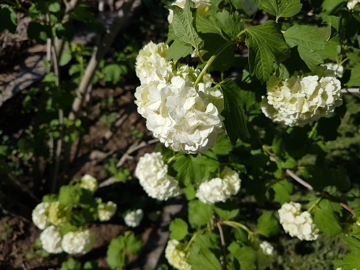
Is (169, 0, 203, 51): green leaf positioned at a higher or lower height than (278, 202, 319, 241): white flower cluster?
higher

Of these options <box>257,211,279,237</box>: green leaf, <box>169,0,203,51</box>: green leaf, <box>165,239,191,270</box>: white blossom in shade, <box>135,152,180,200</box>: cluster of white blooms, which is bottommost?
<box>257,211,279,237</box>: green leaf

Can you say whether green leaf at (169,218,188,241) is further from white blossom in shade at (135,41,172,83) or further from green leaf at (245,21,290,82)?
green leaf at (245,21,290,82)

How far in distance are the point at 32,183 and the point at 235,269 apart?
7.15 ft

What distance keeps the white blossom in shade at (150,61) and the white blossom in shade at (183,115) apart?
9.2 inches

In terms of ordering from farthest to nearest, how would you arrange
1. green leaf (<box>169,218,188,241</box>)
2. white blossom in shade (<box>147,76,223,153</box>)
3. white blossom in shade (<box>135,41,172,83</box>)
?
green leaf (<box>169,218,188,241</box>)
white blossom in shade (<box>135,41,172,83</box>)
white blossom in shade (<box>147,76,223,153</box>)

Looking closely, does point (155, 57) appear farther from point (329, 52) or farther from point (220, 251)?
point (220, 251)

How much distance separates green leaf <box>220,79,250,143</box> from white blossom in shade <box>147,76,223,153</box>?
32 mm

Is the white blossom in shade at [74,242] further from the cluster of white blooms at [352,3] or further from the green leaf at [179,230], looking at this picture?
the cluster of white blooms at [352,3]

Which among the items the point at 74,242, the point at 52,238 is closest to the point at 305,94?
the point at 74,242

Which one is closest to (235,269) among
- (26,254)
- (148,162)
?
(148,162)

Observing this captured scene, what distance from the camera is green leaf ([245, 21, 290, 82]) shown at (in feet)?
2.73

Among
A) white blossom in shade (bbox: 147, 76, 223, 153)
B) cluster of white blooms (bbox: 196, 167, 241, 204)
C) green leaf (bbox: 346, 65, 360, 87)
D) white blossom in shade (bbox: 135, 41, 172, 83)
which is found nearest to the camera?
white blossom in shade (bbox: 147, 76, 223, 153)

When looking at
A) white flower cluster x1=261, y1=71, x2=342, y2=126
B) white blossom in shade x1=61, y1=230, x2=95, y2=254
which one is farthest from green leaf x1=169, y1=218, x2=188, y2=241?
white flower cluster x1=261, y1=71, x2=342, y2=126

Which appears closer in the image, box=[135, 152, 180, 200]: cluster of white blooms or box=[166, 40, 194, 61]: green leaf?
box=[166, 40, 194, 61]: green leaf
